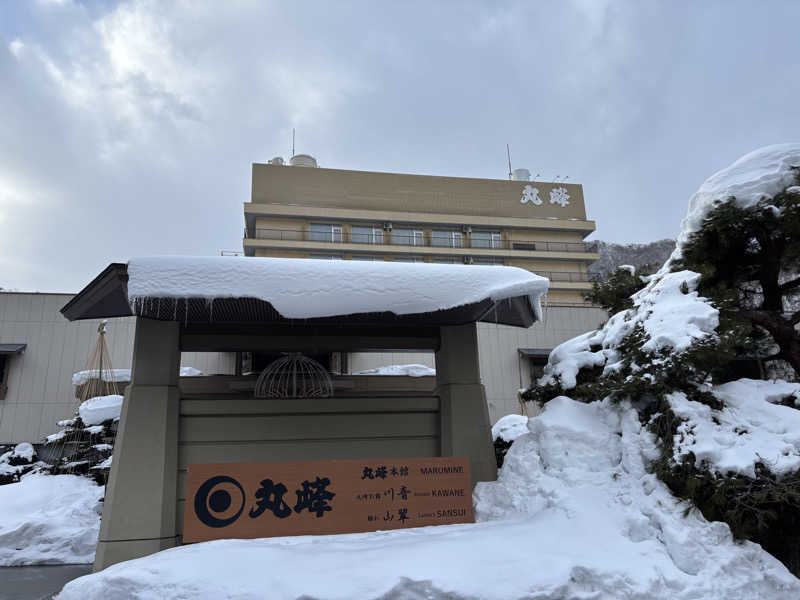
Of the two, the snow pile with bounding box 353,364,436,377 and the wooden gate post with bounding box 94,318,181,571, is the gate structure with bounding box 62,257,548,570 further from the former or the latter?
the snow pile with bounding box 353,364,436,377

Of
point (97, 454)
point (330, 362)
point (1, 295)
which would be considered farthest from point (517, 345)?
point (1, 295)

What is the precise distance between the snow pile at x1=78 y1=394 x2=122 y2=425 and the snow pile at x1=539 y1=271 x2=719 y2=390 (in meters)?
8.40

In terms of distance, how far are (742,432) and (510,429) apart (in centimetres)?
372

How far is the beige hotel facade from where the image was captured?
88.7ft

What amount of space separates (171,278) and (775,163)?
746 centimetres

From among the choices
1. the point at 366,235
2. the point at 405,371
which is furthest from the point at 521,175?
the point at 405,371

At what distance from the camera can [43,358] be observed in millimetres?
13688

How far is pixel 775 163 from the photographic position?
274 inches

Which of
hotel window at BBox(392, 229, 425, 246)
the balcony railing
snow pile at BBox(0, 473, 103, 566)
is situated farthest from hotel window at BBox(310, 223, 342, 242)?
snow pile at BBox(0, 473, 103, 566)

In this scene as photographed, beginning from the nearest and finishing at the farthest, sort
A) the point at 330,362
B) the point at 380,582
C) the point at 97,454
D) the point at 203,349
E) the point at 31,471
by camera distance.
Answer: the point at 380,582 < the point at 203,349 < the point at 97,454 < the point at 31,471 < the point at 330,362

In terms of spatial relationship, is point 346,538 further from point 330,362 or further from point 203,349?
point 330,362

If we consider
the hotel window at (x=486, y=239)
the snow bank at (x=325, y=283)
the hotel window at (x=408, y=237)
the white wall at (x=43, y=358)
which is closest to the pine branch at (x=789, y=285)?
the snow bank at (x=325, y=283)

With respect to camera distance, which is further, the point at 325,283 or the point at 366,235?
the point at 366,235

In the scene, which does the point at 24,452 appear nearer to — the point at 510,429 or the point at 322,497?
the point at 322,497
